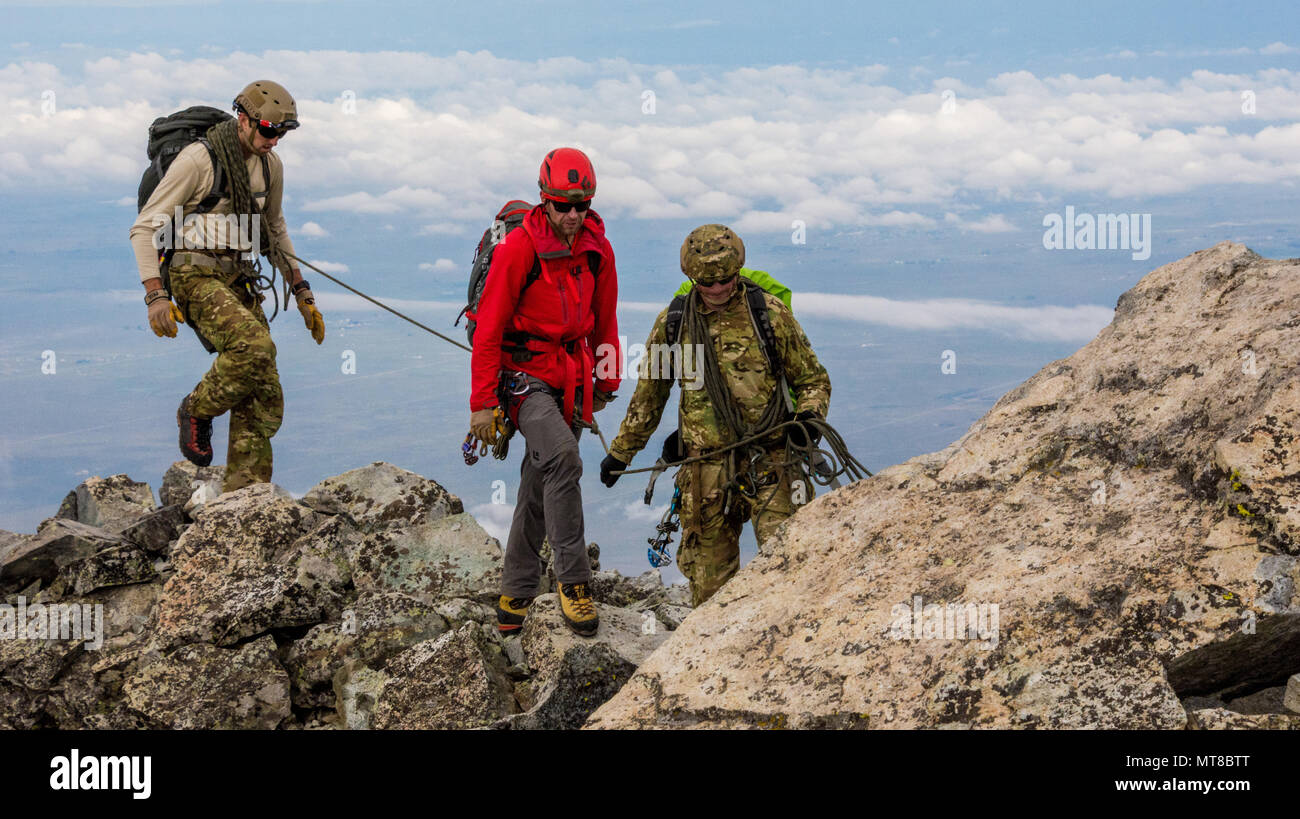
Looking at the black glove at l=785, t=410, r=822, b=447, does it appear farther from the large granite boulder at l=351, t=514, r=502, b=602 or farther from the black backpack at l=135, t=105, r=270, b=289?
the black backpack at l=135, t=105, r=270, b=289

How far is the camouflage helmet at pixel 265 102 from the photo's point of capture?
9.52 metres

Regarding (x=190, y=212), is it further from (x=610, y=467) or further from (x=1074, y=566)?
(x=1074, y=566)

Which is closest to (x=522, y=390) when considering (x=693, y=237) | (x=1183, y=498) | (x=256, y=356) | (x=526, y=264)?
(x=526, y=264)

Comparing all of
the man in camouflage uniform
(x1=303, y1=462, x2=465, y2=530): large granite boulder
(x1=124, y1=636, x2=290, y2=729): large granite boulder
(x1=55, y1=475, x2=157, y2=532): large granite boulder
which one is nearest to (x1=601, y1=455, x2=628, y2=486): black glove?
the man in camouflage uniform

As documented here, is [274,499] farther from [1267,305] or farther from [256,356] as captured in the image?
[1267,305]

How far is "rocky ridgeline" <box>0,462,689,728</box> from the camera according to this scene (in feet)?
26.2

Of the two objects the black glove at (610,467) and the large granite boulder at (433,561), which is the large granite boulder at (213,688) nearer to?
the large granite boulder at (433,561)

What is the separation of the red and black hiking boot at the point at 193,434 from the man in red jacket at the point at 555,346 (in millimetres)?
3880

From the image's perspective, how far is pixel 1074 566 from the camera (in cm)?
513

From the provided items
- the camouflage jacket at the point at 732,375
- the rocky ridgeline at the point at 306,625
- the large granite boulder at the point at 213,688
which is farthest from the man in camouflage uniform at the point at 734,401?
the large granite boulder at the point at 213,688

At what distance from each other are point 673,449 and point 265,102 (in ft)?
15.1

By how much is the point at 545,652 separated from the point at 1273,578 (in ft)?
15.9

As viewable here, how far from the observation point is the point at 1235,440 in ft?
16.7

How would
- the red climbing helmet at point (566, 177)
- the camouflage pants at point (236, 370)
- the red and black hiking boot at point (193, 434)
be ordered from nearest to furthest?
the red climbing helmet at point (566, 177)
the camouflage pants at point (236, 370)
the red and black hiking boot at point (193, 434)
